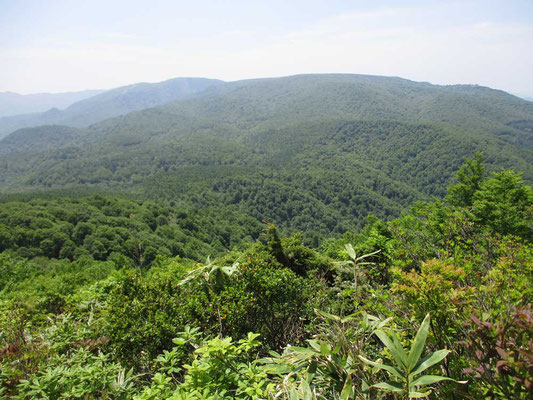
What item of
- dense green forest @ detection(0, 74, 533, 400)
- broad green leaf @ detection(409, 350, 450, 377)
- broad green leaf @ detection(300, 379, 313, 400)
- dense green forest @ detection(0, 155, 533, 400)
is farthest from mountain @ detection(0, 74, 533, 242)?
broad green leaf @ detection(409, 350, 450, 377)

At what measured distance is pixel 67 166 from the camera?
142500 millimetres

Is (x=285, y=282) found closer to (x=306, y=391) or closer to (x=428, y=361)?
(x=306, y=391)

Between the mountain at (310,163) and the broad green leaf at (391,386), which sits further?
the mountain at (310,163)

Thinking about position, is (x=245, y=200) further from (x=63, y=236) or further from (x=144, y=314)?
(x=144, y=314)

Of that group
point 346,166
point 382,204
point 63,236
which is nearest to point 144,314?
point 63,236

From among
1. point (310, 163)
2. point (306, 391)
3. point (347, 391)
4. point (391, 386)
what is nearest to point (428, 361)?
point (391, 386)

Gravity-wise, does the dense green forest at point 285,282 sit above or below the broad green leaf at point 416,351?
below

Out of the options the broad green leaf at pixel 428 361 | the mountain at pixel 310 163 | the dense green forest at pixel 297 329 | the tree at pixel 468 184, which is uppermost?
the broad green leaf at pixel 428 361

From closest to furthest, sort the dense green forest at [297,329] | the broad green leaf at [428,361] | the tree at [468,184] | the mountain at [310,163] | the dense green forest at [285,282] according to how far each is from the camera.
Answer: the broad green leaf at [428,361], the dense green forest at [297,329], the dense green forest at [285,282], the tree at [468,184], the mountain at [310,163]

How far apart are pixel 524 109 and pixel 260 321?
252 metres

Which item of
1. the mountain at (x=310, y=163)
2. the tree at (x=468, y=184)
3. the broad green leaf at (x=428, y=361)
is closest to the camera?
the broad green leaf at (x=428, y=361)

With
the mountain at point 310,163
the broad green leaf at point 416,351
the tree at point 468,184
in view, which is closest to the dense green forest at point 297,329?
the broad green leaf at point 416,351

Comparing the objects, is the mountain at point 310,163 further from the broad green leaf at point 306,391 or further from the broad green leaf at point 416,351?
the broad green leaf at point 416,351

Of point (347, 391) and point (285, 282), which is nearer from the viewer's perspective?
point (347, 391)
